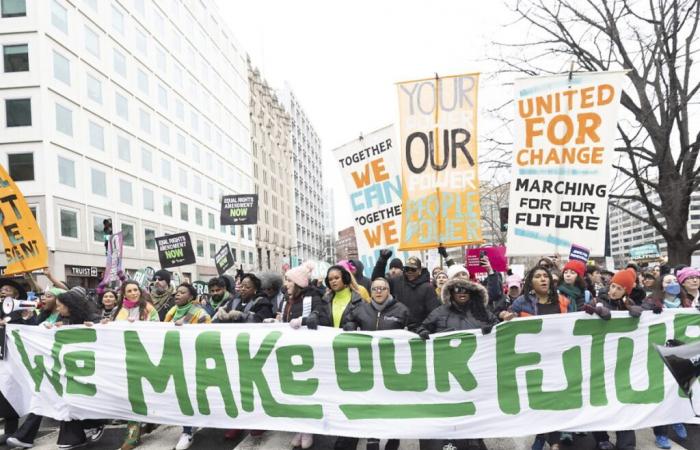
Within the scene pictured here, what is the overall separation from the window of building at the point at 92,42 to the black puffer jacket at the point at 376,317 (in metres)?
31.1

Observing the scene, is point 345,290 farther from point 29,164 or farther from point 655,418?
point 29,164

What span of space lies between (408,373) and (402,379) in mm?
82

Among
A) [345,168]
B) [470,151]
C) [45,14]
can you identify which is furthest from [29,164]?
[470,151]

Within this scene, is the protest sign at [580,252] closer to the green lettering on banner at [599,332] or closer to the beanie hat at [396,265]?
the green lettering on banner at [599,332]

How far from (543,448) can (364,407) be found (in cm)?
172

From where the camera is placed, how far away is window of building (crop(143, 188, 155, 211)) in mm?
36875

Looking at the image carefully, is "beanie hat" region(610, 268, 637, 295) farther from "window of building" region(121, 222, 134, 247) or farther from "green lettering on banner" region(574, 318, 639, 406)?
"window of building" region(121, 222, 134, 247)

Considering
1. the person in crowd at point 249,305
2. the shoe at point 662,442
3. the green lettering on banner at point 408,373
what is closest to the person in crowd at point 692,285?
the shoe at point 662,442

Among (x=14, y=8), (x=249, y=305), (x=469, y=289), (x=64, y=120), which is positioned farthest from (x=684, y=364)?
(x=14, y=8)

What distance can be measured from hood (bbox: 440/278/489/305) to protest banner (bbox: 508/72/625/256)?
5.90 feet

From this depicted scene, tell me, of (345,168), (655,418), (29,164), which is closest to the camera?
(655,418)

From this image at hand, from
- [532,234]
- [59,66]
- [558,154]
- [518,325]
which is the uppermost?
[59,66]

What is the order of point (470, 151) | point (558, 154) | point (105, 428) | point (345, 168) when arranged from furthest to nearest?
point (345, 168), point (470, 151), point (558, 154), point (105, 428)

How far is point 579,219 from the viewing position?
6.60 meters
